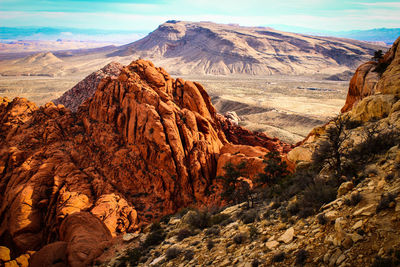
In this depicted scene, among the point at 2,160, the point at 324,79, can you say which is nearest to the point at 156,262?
the point at 2,160

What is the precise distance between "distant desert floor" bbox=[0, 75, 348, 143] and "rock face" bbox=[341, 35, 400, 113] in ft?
70.9

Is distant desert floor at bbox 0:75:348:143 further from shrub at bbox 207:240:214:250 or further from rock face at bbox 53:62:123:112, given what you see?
shrub at bbox 207:240:214:250

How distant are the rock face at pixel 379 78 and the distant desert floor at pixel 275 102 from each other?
70.9 feet

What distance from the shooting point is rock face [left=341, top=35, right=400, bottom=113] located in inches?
596

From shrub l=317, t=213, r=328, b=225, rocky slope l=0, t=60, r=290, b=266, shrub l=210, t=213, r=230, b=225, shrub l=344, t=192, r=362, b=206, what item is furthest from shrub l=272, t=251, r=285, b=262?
rocky slope l=0, t=60, r=290, b=266

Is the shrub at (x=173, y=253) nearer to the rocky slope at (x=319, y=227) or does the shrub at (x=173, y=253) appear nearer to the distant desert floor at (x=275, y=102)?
the rocky slope at (x=319, y=227)

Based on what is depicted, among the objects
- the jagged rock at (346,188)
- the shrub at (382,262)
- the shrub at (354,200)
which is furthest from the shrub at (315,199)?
the shrub at (382,262)

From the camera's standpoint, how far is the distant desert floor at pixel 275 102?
59.1m

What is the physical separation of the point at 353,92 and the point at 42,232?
32.8 metres

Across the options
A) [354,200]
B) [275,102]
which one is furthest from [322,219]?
[275,102]

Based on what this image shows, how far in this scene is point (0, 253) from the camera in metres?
12.7

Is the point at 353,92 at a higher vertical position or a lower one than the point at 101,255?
higher

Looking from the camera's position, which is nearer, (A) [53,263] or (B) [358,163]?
(B) [358,163]

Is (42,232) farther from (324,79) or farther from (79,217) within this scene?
(324,79)
